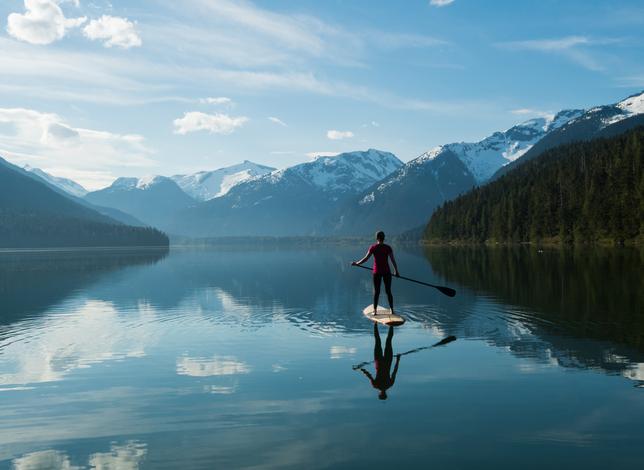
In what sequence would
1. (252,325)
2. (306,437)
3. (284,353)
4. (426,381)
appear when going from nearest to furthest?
(306,437)
(426,381)
(284,353)
(252,325)

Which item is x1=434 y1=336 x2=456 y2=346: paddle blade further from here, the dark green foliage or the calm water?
the dark green foliage

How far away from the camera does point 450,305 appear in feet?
110

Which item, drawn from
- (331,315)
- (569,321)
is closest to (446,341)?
(569,321)

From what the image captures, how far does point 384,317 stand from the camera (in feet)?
88.5

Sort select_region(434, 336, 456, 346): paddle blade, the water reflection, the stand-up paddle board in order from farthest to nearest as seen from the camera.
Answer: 1. the stand-up paddle board
2. select_region(434, 336, 456, 346): paddle blade
3. the water reflection

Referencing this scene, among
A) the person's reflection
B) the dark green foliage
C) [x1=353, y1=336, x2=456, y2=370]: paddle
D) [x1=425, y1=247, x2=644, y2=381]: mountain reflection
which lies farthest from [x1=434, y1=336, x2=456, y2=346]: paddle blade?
the dark green foliage

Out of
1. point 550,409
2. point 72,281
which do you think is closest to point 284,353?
point 550,409

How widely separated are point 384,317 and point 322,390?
12.3 m

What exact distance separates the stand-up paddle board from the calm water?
1.84ft

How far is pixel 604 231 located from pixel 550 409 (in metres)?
145

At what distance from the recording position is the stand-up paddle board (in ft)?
85.9

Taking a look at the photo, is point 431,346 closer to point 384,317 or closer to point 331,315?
point 384,317

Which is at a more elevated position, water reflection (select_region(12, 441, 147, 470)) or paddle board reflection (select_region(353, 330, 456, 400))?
paddle board reflection (select_region(353, 330, 456, 400))

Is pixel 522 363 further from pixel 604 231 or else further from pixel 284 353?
pixel 604 231
